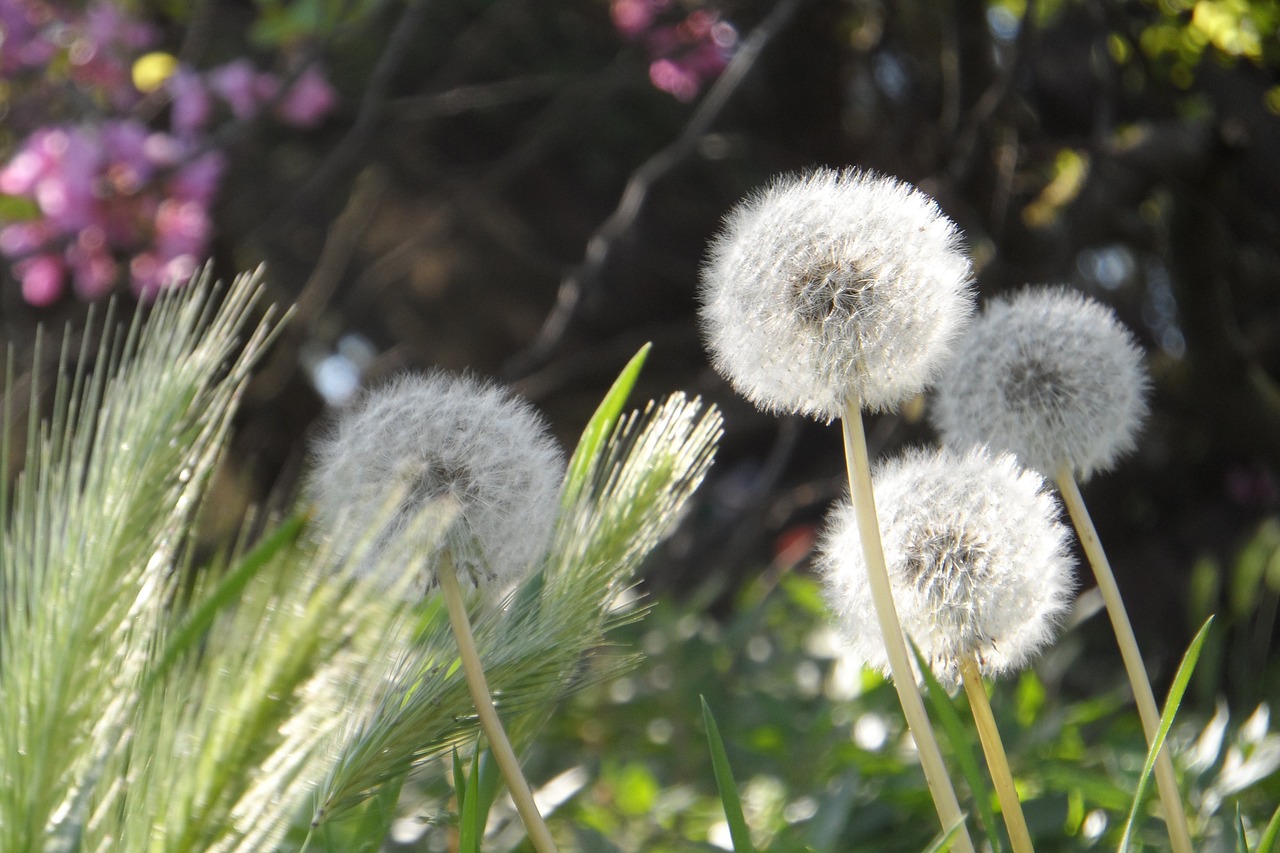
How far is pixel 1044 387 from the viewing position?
64cm

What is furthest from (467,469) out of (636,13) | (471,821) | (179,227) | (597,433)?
(636,13)

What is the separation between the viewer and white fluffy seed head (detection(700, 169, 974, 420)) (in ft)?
1.62

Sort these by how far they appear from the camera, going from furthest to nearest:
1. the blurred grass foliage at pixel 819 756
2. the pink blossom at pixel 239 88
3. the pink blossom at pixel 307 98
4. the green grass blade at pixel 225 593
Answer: the pink blossom at pixel 307 98 < the pink blossom at pixel 239 88 < the blurred grass foliage at pixel 819 756 < the green grass blade at pixel 225 593

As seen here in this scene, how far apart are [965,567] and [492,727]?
24 centimetres

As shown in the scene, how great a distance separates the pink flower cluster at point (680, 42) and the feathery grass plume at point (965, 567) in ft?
5.19

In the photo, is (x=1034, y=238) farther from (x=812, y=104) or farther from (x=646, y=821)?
(x=646, y=821)

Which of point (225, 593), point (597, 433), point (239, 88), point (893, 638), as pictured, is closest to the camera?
point (225, 593)

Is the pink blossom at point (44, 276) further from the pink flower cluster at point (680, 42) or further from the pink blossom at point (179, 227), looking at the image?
the pink flower cluster at point (680, 42)

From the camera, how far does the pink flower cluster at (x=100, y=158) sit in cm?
169

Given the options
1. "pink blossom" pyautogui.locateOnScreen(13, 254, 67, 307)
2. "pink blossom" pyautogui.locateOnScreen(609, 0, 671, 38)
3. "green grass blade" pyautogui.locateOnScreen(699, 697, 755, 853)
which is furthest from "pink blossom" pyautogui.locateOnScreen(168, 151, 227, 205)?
"green grass blade" pyautogui.locateOnScreen(699, 697, 755, 853)

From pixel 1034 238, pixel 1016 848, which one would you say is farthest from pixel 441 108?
pixel 1016 848

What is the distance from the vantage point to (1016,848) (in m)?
0.46

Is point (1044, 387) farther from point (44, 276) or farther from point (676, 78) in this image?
point (44, 276)

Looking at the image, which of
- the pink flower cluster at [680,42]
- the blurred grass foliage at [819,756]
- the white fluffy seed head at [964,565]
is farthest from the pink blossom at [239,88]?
the white fluffy seed head at [964,565]
